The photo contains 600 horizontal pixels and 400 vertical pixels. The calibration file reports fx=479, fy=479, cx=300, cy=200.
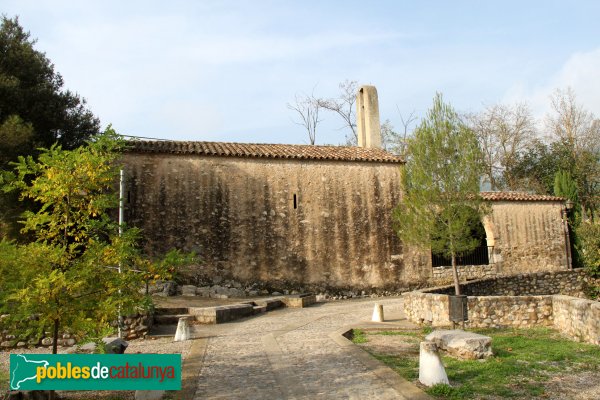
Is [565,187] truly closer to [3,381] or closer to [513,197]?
[513,197]

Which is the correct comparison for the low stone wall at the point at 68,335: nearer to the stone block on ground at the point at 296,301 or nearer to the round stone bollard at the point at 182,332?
the round stone bollard at the point at 182,332

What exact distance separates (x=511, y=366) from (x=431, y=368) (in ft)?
6.89

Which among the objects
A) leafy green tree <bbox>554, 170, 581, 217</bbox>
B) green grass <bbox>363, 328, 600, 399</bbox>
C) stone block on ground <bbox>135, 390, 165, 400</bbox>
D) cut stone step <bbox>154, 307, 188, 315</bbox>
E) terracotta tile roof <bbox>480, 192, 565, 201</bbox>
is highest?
leafy green tree <bbox>554, 170, 581, 217</bbox>

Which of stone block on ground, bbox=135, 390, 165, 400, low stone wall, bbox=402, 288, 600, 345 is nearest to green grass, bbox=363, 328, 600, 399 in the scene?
low stone wall, bbox=402, 288, 600, 345

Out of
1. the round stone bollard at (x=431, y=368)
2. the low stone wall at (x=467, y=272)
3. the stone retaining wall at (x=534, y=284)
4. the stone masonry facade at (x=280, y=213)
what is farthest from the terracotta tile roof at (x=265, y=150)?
the round stone bollard at (x=431, y=368)

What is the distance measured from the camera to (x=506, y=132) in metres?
35.0

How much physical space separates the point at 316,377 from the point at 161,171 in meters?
12.9

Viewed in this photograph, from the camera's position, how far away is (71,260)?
5.98m

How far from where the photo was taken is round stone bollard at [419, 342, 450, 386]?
6.40 m

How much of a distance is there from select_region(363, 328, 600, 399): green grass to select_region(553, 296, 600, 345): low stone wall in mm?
349

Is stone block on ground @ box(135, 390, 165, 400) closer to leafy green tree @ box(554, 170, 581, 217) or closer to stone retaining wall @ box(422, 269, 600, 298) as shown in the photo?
stone retaining wall @ box(422, 269, 600, 298)

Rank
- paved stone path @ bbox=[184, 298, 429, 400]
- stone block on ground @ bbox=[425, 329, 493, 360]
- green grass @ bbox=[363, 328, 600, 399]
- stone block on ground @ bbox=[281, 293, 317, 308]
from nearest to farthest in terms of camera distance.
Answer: paved stone path @ bbox=[184, 298, 429, 400], green grass @ bbox=[363, 328, 600, 399], stone block on ground @ bbox=[425, 329, 493, 360], stone block on ground @ bbox=[281, 293, 317, 308]

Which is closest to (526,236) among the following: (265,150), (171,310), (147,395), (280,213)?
(280,213)

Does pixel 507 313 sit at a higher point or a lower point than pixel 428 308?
lower
